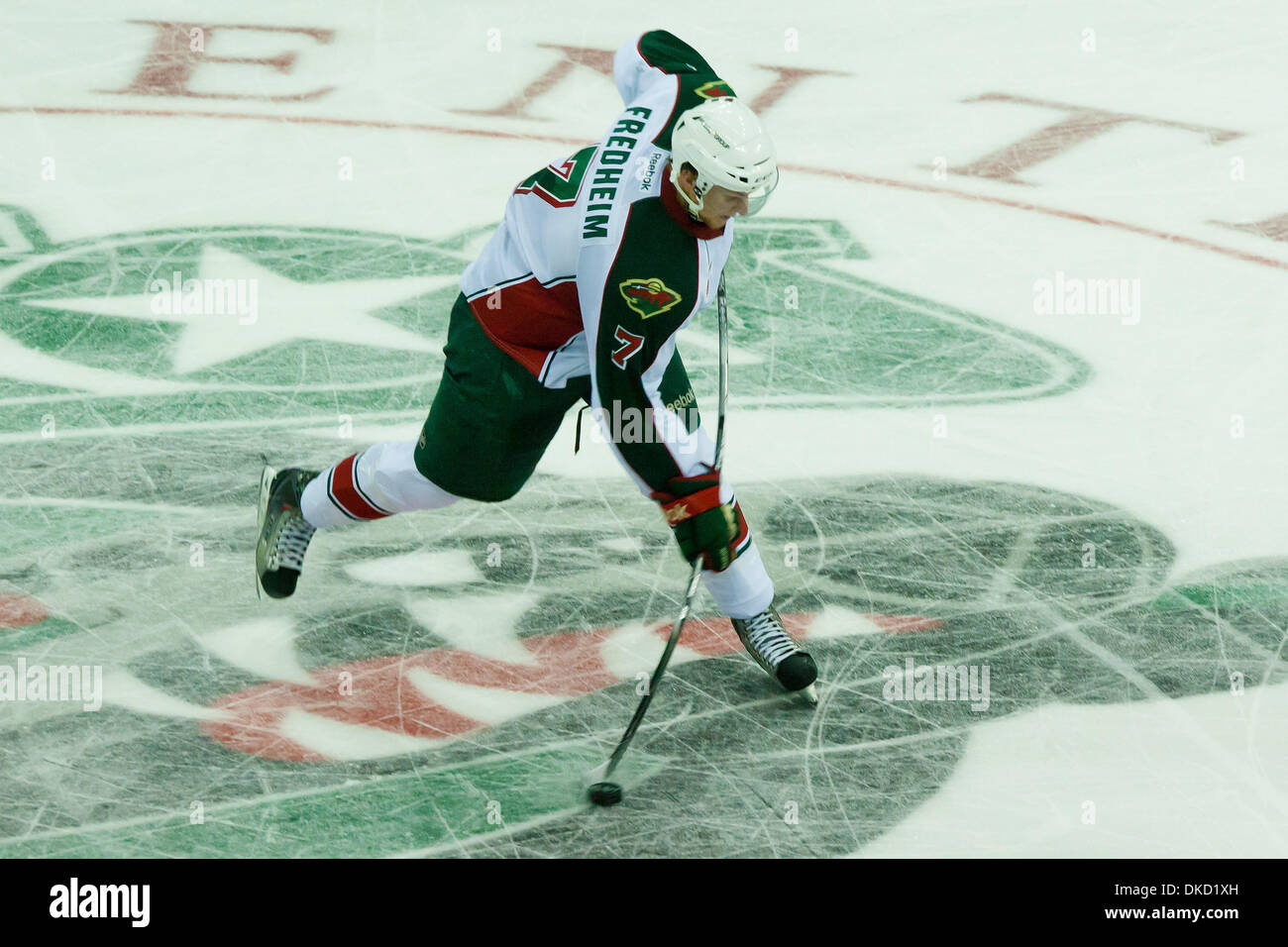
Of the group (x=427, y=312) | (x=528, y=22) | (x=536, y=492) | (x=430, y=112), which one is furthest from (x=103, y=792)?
(x=528, y=22)

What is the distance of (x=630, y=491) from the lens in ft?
16.9

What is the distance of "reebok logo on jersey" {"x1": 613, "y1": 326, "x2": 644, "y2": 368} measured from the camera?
342 cm

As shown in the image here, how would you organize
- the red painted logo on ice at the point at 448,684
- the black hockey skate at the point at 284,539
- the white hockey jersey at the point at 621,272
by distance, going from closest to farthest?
the white hockey jersey at the point at 621,272, the red painted logo on ice at the point at 448,684, the black hockey skate at the point at 284,539

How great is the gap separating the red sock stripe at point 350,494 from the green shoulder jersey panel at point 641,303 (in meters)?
0.93

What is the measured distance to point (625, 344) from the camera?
3434 millimetres

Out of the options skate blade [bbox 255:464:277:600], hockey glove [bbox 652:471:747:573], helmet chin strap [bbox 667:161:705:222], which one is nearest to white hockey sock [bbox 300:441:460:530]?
skate blade [bbox 255:464:277:600]

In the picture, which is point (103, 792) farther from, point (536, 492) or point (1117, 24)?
point (1117, 24)

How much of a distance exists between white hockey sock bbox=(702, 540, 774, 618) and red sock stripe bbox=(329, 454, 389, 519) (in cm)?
93

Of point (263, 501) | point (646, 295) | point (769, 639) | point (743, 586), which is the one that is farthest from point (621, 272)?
point (263, 501)

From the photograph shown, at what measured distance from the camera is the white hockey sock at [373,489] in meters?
4.03

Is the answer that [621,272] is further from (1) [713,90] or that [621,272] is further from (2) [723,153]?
(1) [713,90]

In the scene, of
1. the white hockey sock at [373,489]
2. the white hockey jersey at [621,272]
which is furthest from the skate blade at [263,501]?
the white hockey jersey at [621,272]

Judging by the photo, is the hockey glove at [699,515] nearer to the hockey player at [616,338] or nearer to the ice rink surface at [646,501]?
the hockey player at [616,338]
